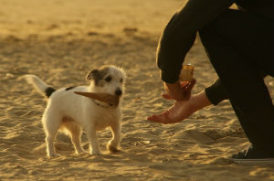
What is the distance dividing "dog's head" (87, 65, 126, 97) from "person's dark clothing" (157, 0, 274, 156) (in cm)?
155

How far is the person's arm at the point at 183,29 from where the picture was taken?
376cm

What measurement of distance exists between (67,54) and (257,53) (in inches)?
365

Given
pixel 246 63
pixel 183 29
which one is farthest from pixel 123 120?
pixel 183 29

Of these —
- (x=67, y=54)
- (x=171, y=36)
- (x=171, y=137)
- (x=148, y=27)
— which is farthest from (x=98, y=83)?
(x=148, y=27)

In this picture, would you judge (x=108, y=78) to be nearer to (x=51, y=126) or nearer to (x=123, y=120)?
(x=51, y=126)

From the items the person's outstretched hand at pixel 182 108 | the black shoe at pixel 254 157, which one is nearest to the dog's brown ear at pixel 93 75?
the person's outstretched hand at pixel 182 108

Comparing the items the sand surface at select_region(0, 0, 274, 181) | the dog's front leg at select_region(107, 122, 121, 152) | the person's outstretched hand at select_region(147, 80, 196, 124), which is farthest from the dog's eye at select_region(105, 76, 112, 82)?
the person's outstretched hand at select_region(147, 80, 196, 124)

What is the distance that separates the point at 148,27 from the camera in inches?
731

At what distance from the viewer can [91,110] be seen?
5633 millimetres

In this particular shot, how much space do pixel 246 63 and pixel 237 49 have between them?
12cm

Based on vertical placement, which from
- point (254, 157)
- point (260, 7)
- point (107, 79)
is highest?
point (260, 7)

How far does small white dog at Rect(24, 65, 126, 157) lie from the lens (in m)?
5.62

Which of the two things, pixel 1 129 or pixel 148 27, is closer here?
pixel 1 129

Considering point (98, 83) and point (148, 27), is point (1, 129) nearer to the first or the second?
point (98, 83)
